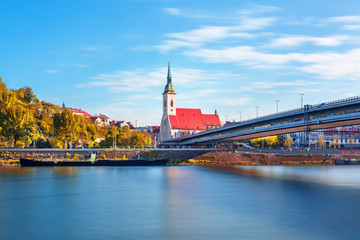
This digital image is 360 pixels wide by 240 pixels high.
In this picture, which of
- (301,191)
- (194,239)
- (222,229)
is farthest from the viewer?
(301,191)

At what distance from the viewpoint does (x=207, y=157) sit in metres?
93.5

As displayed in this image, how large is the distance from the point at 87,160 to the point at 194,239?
65.5 metres

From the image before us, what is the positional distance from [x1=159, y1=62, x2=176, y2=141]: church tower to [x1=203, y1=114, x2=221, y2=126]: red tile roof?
1578 cm

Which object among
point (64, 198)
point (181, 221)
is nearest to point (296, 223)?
point (181, 221)

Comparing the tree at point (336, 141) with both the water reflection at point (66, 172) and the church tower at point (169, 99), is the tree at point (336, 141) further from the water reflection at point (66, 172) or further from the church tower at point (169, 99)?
the water reflection at point (66, 172)

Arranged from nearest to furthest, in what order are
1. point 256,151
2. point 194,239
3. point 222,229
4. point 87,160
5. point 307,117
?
point 194,239
point 222,229
point 307,117
point 87,160
point 256,151

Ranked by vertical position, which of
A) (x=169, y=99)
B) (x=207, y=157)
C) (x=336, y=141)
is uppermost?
(x=169, y=99)

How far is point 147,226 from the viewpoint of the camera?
2627 centimetres

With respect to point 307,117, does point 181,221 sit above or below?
below

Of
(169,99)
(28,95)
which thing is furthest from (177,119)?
(28,95)

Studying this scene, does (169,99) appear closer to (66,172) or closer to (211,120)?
(211,120)

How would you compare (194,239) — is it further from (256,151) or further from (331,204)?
(256,151)

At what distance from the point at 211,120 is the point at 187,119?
1332cm

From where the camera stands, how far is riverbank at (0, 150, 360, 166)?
8619 centimetres
